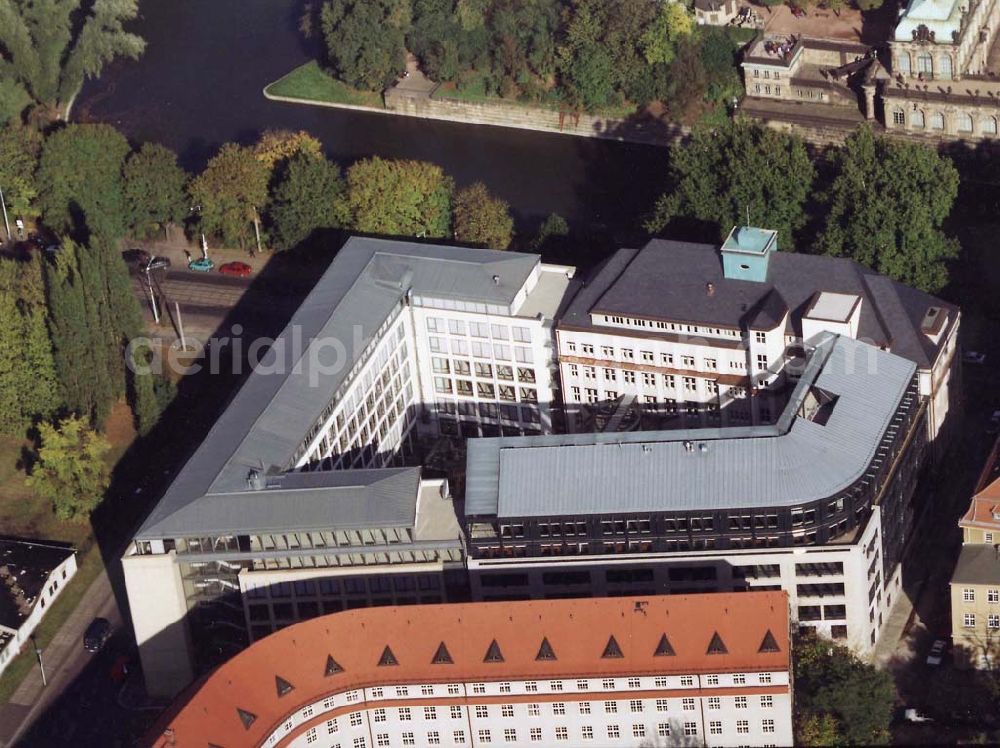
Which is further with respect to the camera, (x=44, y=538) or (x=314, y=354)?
(x=44, y=538)

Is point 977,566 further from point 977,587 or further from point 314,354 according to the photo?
point 314,354

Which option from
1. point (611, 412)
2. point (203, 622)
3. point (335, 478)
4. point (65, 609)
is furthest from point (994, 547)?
point (65, 609)

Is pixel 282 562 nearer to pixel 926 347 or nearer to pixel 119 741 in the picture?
pixel 119 741

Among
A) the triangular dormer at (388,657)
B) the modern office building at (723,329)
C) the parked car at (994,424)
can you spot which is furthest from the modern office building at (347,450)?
the parked car at (994,424)

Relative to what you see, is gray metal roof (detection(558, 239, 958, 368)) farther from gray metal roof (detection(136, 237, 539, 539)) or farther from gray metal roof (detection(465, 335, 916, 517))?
gray metal roof (detection(465, 335, 916, 517))

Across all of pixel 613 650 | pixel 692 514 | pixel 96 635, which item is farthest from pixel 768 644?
pixel 96 635

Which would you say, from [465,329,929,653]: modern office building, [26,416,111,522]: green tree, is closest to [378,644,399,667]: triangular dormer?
[465,329,929,653]: modern office building
